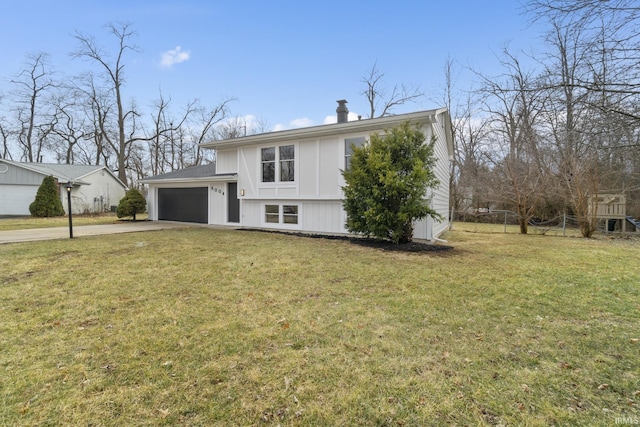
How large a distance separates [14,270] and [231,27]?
38.1 ft

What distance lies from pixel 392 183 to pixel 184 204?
1114 centimetres

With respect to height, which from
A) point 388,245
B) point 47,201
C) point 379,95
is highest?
point 379,95

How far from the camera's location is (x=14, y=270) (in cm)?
524

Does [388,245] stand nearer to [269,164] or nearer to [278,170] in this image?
[278,170]

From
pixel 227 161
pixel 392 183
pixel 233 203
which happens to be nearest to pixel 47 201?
pixel 227 161

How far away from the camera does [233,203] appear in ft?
42.6

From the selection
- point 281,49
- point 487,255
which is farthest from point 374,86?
point 487,255

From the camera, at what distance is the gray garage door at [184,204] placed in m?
13.9

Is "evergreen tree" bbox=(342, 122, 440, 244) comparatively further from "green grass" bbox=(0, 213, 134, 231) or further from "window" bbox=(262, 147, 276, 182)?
"green grass" bbox=(0, 213, 134, 231)

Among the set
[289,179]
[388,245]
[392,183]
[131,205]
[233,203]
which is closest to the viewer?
[392,183]

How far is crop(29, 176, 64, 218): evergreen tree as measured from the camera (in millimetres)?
17141

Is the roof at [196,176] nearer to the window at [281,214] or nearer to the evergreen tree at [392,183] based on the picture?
the window at [281,214]

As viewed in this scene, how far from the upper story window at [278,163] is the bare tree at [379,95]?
50.1ft

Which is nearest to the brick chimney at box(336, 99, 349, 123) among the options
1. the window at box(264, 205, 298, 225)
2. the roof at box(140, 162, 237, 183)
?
the window at box(264, 205, 298, 225)
